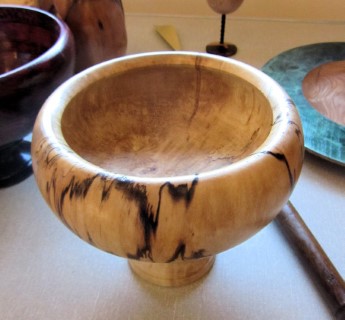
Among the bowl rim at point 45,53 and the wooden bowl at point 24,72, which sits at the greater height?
the bowl rim at point 45,53

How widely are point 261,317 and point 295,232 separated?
0.10 metres

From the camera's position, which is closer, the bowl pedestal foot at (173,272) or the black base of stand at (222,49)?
the bowl pedestal foot at (173,272)

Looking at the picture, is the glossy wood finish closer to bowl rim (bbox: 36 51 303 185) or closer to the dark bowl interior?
the dark bowl interior

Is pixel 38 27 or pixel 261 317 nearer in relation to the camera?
pixel 261 317

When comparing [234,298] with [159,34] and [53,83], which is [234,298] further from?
[159,34]

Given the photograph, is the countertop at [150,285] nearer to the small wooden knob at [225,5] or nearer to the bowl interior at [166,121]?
the bowl interior at [166,121]

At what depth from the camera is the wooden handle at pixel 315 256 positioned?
38 centimetres

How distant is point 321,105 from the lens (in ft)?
2.04

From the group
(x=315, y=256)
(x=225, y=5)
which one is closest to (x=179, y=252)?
(x=315, y=256)

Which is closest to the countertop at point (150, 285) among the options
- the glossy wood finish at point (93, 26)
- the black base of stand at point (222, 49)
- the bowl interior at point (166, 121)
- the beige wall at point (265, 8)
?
the bowl interior at point (166, 121)

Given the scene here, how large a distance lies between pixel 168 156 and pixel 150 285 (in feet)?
0.51

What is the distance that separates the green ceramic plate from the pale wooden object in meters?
0.01

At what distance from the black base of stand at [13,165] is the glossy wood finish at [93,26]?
0.18 meters

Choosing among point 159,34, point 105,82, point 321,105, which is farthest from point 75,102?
point 159,34
